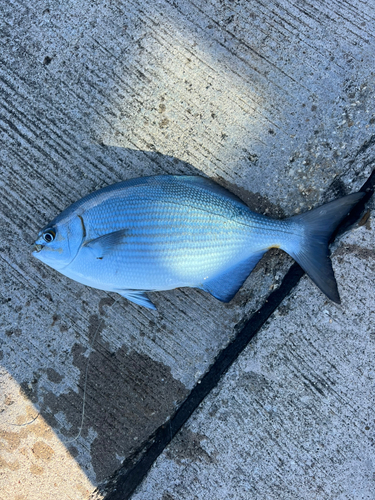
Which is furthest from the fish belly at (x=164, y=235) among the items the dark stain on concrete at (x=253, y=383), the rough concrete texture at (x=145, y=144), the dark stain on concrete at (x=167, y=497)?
the dark stain on concrete at (x=167, y=497)

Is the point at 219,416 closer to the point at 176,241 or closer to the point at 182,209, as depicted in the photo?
the point at 176,241

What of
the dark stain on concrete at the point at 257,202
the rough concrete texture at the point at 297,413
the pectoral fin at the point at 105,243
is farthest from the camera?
the dark stain on concrete at the point at 257,202

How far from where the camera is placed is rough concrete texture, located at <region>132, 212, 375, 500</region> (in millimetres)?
1826

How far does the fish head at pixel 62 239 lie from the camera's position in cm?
167

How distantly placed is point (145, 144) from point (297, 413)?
187 centimetres

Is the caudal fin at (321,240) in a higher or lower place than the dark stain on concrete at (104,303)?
higher

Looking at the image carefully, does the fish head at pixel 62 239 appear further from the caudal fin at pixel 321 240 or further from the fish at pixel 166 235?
the caudal fin at pixel 321 240

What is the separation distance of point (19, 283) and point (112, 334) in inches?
26.8

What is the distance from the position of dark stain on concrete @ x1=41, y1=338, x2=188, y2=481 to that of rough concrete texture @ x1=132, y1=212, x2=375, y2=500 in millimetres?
202

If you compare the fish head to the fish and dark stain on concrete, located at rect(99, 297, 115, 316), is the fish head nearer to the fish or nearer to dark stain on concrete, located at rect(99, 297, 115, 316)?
the fish

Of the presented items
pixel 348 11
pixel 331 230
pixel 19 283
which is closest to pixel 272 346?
pixel 331 230

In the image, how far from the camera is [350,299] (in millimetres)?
1843

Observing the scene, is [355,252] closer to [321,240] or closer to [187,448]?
[321,240]

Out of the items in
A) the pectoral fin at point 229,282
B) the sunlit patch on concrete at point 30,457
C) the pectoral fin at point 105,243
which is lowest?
the sunlit patch on concrete at point 30,457
